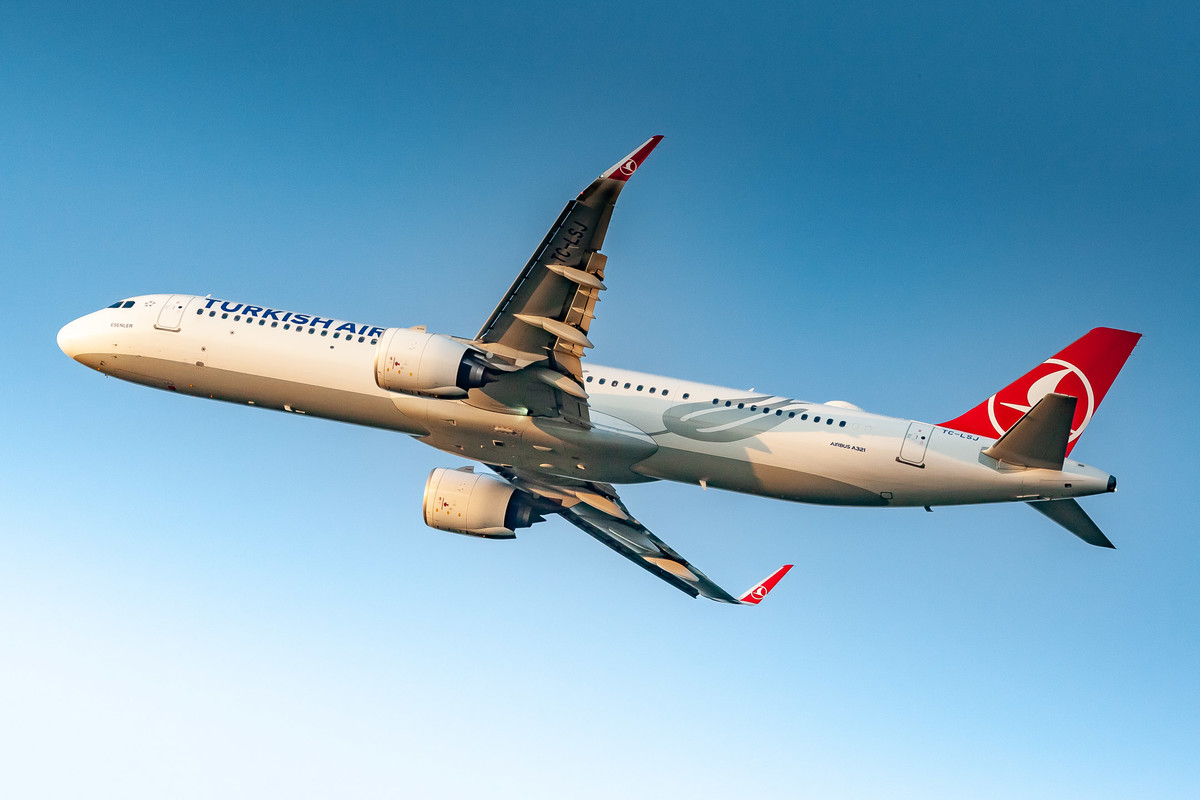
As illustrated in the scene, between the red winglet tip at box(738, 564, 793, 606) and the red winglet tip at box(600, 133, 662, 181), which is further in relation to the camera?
the red winglet tip at box(738, 564, 793, 606)

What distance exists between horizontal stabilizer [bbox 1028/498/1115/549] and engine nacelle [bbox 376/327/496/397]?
51.6ft

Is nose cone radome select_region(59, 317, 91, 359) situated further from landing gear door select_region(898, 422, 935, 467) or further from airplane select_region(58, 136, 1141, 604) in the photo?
landing gear door select_region(898, 422, 935, 467)

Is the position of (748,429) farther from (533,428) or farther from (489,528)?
(489,528)

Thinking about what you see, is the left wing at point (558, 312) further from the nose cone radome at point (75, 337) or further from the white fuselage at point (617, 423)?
the nose cone radome at point (75, 337)

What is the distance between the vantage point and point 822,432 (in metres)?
30.1

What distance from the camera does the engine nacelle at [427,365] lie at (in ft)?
94.0

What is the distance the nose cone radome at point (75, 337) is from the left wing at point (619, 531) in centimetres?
1451

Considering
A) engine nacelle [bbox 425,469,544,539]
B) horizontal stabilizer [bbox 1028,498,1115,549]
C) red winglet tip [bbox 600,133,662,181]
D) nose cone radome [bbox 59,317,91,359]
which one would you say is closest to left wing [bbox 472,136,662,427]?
red winglet tip [bbox 600,133,662,181]

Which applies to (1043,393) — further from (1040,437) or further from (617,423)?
(617,423)

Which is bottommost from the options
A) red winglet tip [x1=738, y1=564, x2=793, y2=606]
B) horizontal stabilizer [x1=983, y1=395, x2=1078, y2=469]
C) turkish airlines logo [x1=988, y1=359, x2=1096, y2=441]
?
red winglet tip [x1=738, y1=564, x2=793, y2=606]

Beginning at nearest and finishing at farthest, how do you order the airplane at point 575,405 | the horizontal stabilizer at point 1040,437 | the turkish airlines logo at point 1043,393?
the horizontal stabilizer at point 1040,437
the airplane at point 575,405
the turkish airlines logo at point 1043,393

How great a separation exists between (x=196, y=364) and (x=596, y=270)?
Answer: 14936 mm

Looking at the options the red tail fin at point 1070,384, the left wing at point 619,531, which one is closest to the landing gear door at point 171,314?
the left wing at point 619,531

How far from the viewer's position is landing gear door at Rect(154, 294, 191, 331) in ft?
112
